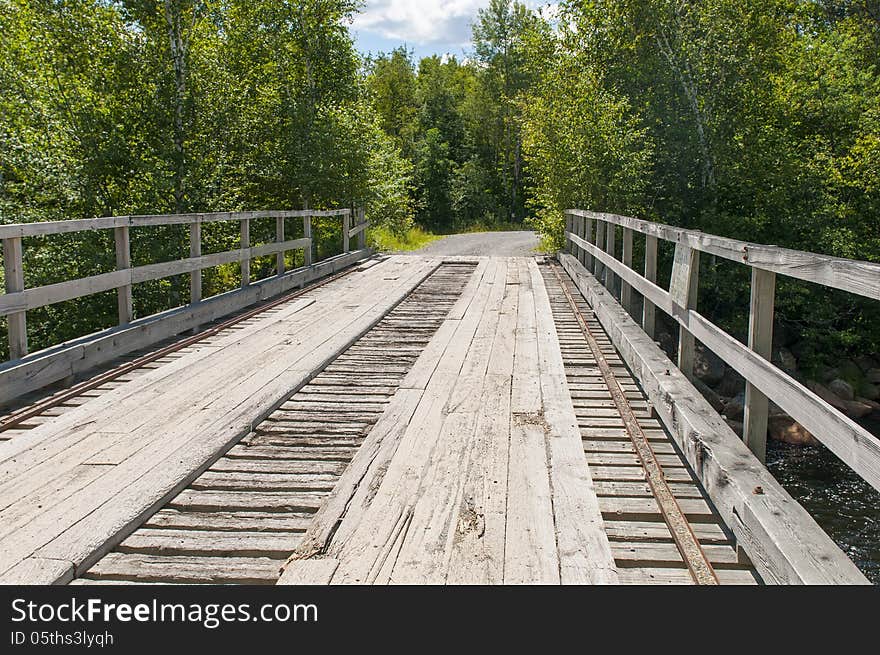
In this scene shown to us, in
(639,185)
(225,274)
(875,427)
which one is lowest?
(875,427)

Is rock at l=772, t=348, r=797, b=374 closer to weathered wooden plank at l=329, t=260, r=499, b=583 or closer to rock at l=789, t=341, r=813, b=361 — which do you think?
rock at l=789, t=341, r=813, b=361

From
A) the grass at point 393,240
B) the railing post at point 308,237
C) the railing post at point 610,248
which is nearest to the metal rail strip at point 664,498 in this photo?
the railing post at point 610,248

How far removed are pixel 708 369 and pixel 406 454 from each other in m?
13.9

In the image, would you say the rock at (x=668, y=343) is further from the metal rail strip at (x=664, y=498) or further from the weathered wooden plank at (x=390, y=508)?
the weathered wooden plank at (x=390, y=508)

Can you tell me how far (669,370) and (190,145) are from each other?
15174 millimetres

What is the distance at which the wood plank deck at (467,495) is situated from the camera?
9.18 feet

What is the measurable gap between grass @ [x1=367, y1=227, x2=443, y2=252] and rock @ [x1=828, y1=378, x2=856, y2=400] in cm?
1309

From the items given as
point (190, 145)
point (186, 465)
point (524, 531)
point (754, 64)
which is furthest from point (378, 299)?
point (754, 64)

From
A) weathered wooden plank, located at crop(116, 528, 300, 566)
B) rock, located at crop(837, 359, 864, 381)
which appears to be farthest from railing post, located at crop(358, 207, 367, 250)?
weathered wooden plank, located at crop(116, 528, 300, 566)

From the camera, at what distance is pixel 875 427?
14797 mm

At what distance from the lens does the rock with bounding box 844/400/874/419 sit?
15.6m

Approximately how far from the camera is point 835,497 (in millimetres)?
11023
